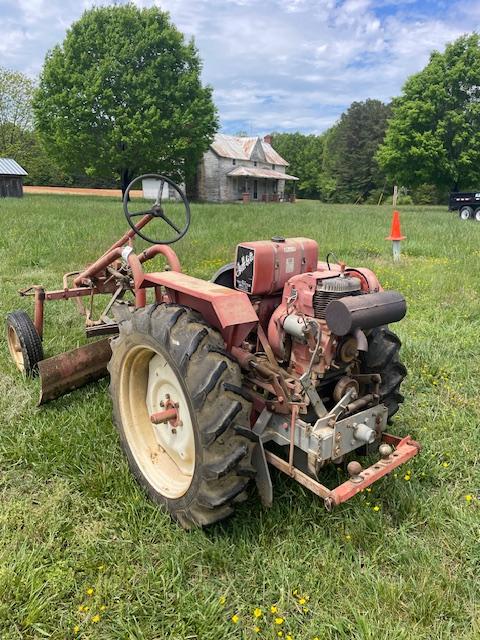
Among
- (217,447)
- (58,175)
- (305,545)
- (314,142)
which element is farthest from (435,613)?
(314,142)

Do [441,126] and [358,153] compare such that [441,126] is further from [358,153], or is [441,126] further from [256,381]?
[256,381]

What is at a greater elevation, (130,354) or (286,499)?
(130,354)

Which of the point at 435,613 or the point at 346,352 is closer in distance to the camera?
the point at 435,613

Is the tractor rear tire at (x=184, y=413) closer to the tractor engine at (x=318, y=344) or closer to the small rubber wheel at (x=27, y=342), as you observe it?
the tractor engine at (x=318, y=344)

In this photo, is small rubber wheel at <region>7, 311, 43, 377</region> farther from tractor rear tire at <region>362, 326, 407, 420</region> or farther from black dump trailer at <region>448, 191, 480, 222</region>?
black dump trailer at <region>448, 191, 480, 222</region>

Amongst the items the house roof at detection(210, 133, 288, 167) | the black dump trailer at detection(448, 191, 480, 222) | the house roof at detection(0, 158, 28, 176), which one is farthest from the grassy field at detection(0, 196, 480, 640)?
the house roof at detection(210, 133, 288, 167)

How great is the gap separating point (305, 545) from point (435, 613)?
0.61 meters

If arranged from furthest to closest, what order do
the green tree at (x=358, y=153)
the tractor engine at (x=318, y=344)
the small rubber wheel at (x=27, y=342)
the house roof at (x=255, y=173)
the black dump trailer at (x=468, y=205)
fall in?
the green tree at (x=358, y=153)
the house roof at (x=255, y=173)
the black dump trailer at (x=468, y=205)
the small rubber wheel at (x=27, y=342)
the tractor engine at (x=318, y=344)

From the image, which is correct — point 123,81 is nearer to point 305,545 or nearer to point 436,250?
point 436,250

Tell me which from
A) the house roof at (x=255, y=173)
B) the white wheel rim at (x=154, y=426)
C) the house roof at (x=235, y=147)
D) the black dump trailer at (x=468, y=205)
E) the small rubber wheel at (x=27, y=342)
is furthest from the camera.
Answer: the house roof at (x=235, y=147)

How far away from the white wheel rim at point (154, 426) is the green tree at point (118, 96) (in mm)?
27011

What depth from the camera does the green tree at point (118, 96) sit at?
27391 mm

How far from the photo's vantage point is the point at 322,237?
11398 mm

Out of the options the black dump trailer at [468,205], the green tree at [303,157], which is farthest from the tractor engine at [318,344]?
the green tree at [303,157]
